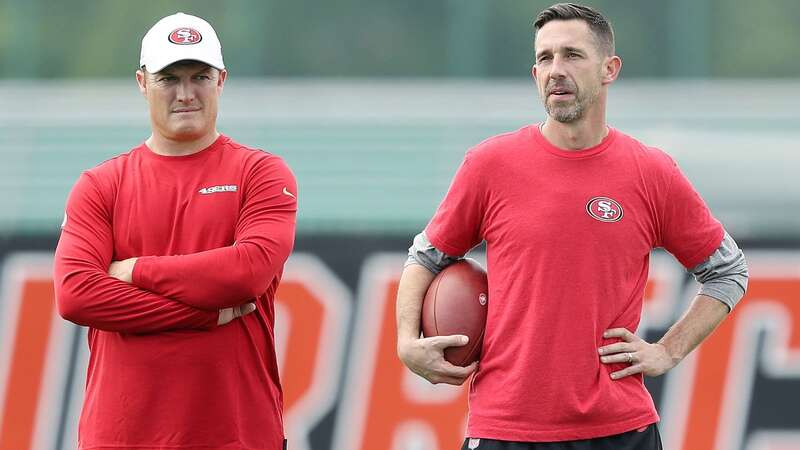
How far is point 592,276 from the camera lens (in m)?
4.78

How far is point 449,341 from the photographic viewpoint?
4.86m

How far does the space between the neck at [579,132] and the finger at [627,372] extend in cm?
72

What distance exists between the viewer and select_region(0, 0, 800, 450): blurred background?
9.37 metres

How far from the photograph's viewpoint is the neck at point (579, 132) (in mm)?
4887

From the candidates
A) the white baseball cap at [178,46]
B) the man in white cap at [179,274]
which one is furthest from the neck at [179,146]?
the white baseball cap at [178,46]

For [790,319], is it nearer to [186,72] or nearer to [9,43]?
[186,72]

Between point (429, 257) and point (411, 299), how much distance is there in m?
0.16

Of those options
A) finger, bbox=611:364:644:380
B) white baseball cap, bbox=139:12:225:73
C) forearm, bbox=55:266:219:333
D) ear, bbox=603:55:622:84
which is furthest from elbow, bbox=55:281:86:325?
ear, bbox=603:55:622:84

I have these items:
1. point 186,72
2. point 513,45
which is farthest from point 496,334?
point 513,45

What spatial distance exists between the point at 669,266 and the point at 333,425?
7.53 feet

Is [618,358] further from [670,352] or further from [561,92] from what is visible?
[561,92]

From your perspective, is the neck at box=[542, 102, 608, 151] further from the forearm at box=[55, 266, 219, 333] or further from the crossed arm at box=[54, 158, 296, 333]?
the forearm at box=[55, 266, 219, 333]

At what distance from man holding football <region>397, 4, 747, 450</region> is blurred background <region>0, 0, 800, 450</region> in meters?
4.46

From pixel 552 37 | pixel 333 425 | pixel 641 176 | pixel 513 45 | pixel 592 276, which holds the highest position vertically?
pixel 513 45
